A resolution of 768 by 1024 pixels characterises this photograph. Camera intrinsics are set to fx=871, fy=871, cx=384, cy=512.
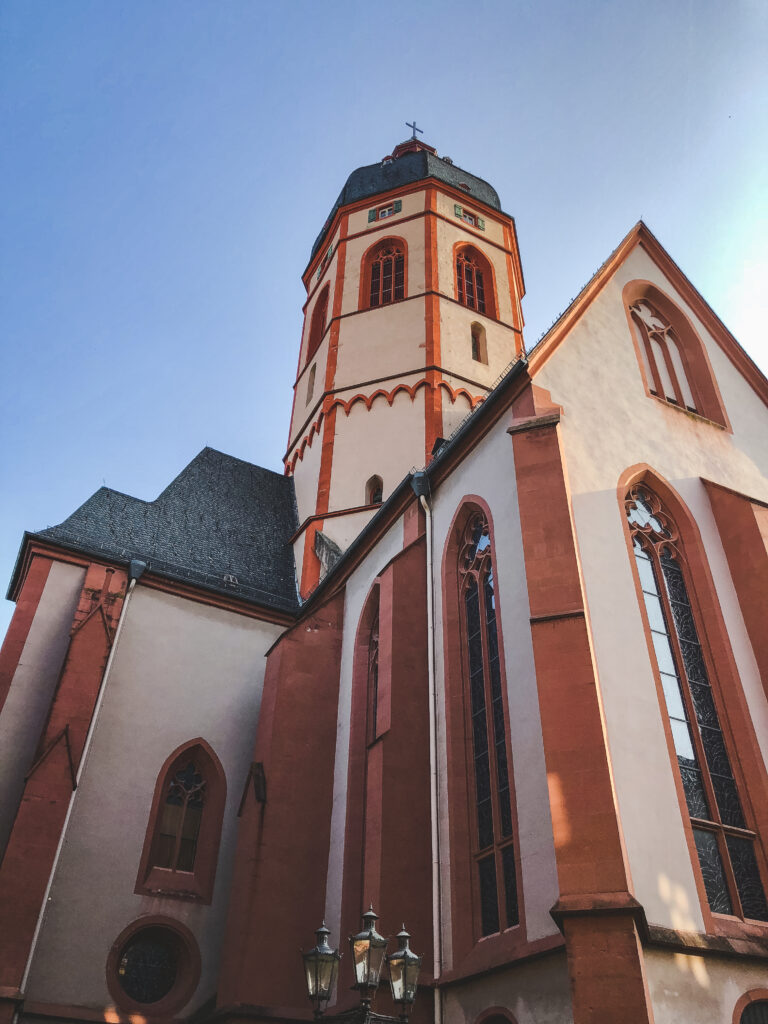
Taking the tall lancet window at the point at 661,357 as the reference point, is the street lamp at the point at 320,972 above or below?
below

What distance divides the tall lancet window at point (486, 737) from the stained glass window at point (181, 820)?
585cm

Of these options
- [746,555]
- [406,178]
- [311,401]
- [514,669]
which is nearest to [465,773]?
[514,669]

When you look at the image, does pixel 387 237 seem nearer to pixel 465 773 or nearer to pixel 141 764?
pixel 141 764

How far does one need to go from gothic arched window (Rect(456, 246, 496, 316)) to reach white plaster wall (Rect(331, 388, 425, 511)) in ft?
14.0

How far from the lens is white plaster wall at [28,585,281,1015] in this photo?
11.6 m

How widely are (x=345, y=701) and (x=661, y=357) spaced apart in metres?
7.12

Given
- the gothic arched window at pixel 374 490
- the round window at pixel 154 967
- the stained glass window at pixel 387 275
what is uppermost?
the stained glass window at pixel 387 275

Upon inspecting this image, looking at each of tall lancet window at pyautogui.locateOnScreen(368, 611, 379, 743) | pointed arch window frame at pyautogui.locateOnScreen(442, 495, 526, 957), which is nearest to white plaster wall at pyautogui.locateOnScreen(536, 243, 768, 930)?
pointed arch window frame at pyautogui.locateOnScreen(442, 495, 526, 957)

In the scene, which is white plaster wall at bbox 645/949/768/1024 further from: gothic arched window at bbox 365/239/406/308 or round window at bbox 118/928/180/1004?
gothic arched window at bbox 365/239/406/308

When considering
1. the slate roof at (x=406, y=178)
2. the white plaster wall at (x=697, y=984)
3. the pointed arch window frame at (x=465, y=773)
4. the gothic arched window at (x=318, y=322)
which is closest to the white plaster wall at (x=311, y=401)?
the gothic arched window at (x=318, y=322)

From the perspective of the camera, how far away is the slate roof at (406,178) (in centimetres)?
2469

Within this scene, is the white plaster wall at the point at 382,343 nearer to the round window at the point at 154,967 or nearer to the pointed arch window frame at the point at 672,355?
the pointed arch window frame at the point at 672,355

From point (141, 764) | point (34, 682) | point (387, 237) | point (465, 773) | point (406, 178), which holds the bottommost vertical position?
point (465, 773)

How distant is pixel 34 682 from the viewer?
13.1m
